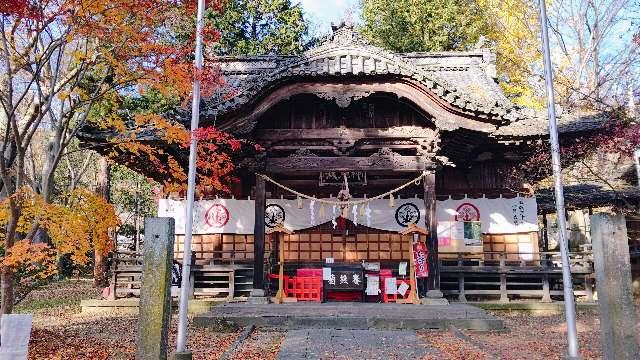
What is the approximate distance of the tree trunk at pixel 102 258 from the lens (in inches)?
789

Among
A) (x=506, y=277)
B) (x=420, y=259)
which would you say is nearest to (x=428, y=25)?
(x=506, y=277)

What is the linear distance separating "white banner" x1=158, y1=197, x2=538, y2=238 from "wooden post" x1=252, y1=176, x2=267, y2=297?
8.98ft

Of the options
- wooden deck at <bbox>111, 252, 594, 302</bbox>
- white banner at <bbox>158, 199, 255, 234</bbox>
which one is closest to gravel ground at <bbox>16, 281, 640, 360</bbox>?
wooden deck at <bbox>111, 252, 594, 302</bbox>

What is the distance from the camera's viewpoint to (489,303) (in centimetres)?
1432

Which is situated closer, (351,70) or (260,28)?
(351,70)

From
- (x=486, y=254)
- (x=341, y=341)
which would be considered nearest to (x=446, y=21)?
(x=486, y=254)

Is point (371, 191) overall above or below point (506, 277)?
above

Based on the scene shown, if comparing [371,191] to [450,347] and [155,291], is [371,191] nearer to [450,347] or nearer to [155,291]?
[450,347]

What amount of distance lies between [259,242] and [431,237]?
4805 mm

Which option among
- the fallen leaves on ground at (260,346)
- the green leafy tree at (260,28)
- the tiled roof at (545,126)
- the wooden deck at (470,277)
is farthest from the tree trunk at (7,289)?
the green leafy tree at (260,28)

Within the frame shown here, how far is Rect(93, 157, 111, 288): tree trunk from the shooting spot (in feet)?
65.8

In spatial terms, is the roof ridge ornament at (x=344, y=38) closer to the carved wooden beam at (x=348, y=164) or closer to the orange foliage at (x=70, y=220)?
the carved wooden beam at (x=348, y=164)

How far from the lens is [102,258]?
20.1 meters

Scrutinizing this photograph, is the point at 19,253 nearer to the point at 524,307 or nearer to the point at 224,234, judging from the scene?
the point at 224,234
